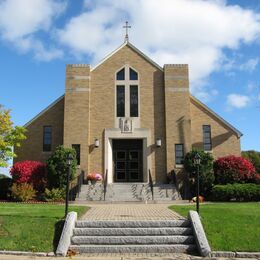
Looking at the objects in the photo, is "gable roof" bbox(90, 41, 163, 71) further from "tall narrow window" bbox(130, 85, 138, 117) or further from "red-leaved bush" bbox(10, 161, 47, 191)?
"red-leaved bush" bbox(10, 161, 47, 191)

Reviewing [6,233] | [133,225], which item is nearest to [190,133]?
[133,225]

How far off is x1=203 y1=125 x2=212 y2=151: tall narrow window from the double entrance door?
15.7 ft

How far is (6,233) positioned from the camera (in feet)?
42.6

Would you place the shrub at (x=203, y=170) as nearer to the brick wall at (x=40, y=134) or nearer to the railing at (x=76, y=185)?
the railing at (x=76, y=185)

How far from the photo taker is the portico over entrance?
29641 millimetres

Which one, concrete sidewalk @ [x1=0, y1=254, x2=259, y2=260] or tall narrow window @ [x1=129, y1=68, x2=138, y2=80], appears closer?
concrete sidewalk @ [x1=0, y1=254, x2=259, y2=260]

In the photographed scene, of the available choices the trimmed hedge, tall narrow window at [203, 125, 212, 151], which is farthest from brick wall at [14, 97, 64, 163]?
the trimmed hedge

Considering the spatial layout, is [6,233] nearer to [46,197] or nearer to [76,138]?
[46,197]

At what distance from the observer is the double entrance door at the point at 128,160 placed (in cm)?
3036

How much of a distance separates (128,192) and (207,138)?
26.9ft

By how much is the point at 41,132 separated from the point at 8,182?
4609 mm

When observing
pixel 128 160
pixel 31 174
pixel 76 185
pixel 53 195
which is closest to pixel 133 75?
pixel 128 160

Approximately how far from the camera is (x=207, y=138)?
3098 cm

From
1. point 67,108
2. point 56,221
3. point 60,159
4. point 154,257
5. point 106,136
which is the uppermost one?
point 67,108
